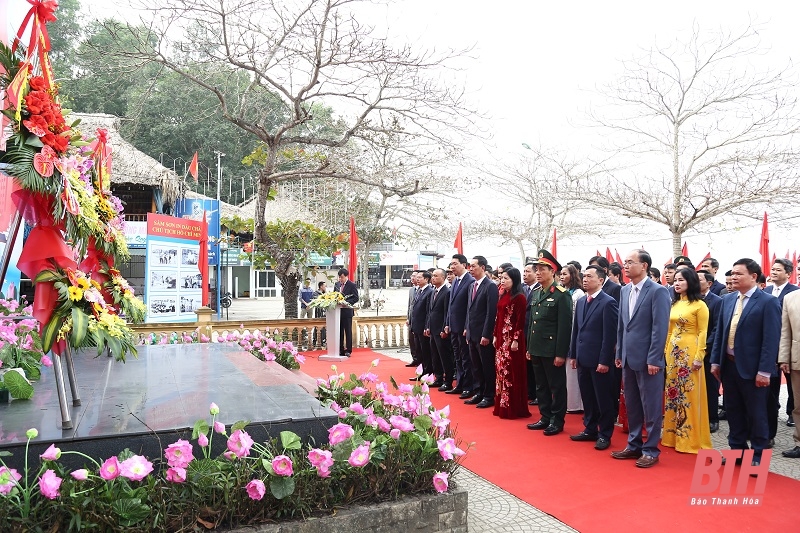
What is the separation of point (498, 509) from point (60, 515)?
2.32 metres

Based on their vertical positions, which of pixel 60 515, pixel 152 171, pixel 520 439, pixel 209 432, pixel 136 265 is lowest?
pixel 520 439

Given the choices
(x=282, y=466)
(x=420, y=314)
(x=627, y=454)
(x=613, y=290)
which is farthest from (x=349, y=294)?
(x=282, y=466)

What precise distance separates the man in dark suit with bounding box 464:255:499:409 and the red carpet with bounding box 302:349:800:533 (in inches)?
37.2

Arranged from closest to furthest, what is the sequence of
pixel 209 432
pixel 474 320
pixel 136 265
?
pixel 209 432 → pixel 474 320 → pixel 136 265

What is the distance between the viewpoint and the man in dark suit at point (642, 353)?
4.12 metres

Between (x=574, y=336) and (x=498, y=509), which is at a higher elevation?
(x=574, y=336)

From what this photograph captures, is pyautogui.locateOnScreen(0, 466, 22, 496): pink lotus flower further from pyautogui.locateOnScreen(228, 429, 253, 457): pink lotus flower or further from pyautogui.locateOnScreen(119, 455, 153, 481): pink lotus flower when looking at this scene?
pyautogui.locateOnScreen(228, 429, 253, 457): pink lotus flower

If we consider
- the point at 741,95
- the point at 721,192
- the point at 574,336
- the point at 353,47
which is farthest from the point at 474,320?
the point at 741,95

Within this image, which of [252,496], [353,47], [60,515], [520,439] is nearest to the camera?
[60,515]

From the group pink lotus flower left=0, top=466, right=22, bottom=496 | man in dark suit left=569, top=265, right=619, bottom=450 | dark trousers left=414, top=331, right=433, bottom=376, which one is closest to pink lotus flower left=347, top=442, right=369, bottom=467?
pink lotus flower left=0, top=466, right=22, bottom=496

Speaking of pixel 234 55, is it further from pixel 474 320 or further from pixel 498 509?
pixel 498 509

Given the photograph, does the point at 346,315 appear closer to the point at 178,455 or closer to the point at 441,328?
the point at 441,328

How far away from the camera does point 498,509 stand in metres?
3.36

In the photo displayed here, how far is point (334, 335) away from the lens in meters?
9.57
